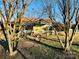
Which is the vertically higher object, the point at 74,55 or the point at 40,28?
the point at 74,55

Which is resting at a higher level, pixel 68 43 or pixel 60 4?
pixel 60 4

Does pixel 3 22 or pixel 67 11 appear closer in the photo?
pixel 3 22

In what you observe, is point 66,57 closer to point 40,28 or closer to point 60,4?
point 60,4

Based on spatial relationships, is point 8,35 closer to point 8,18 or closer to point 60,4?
point 8,18

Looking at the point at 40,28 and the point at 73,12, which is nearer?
the point at 73,12

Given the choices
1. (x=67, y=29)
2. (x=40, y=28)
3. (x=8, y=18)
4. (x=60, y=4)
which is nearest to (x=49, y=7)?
(x=60, y=4)

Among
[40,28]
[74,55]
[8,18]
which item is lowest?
[40,28]

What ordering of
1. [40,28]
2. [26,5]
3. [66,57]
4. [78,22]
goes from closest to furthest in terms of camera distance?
[66,57] < [26,5] < [78,22] < [40,28]

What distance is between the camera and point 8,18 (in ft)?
58.5

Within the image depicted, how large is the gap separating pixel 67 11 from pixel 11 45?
5504 mm

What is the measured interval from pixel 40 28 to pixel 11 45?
3242cm

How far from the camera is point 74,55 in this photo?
18.4 metres

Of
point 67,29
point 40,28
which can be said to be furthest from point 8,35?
point 40,28

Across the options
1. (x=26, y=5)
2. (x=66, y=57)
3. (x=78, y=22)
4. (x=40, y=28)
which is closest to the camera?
(x=66, y=57)
